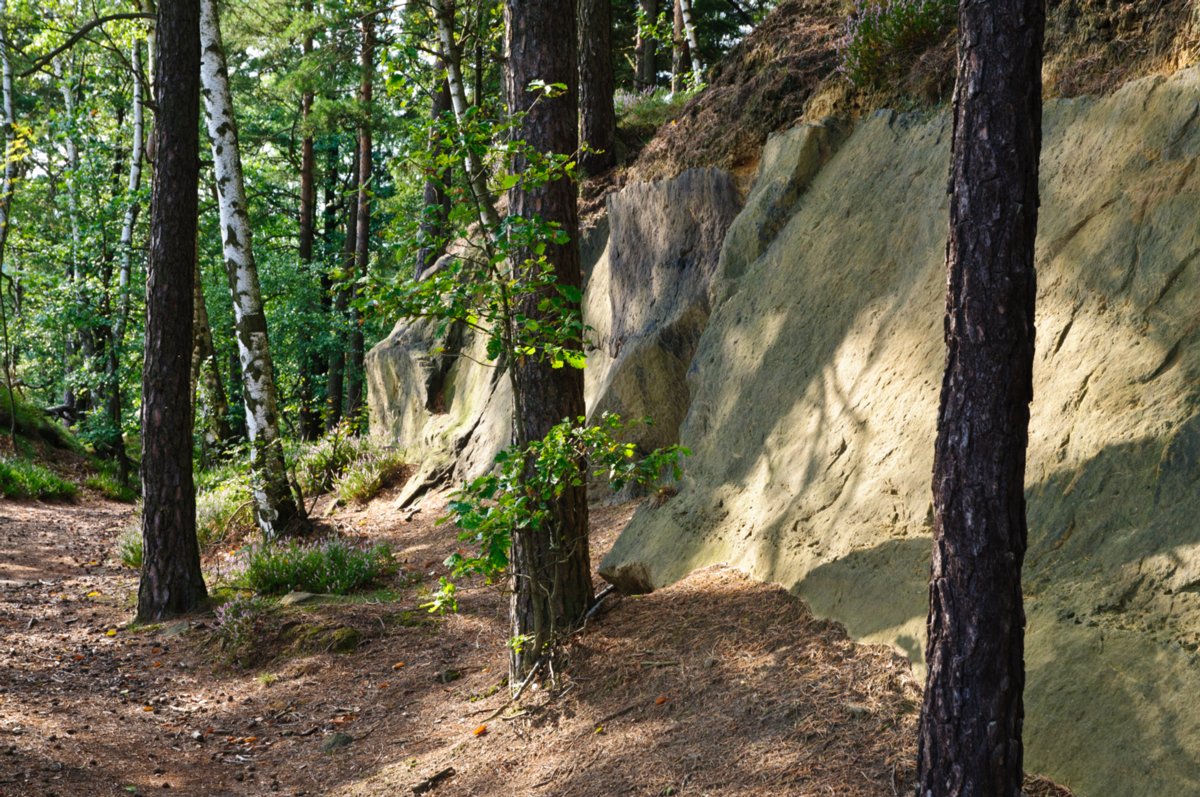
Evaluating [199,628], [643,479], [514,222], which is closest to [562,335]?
[514,222]

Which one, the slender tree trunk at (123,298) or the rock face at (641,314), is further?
the slender tree trunk at (123,298)

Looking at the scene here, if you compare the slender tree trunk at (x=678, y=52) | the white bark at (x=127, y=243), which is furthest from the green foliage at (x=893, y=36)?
the white bark at (x=127, y=243)

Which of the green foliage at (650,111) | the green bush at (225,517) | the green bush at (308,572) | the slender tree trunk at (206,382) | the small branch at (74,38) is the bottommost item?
the green bush at (308,572)

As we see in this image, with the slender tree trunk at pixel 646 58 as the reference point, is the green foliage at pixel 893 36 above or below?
below

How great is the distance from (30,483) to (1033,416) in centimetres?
1486

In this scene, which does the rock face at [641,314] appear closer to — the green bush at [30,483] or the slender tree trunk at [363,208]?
the slender tree trunk at [363,208]

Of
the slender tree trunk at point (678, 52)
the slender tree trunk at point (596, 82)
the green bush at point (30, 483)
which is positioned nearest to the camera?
the slender tree trunk at point (596, 82)

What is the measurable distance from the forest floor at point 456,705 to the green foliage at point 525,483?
90 centimetres

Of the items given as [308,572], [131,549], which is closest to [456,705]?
[308,572]

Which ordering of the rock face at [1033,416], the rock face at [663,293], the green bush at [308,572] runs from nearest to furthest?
the rock face at [1033,416]
the green bush at [308,572]
the rock face at [663,293]

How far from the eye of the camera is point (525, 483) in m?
5.16

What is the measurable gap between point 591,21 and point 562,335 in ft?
26.3

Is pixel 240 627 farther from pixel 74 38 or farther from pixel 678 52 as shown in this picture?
pixel 678 52

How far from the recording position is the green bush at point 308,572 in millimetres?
8477
